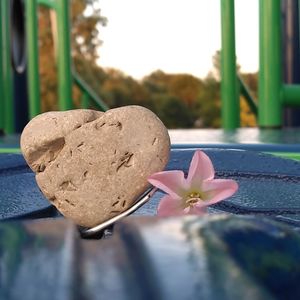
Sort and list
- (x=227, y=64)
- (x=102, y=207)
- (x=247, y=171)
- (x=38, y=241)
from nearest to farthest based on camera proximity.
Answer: (x=38, y=241)
(x=102, y=207)
(x=247, y=171)
(x=227, y=64)

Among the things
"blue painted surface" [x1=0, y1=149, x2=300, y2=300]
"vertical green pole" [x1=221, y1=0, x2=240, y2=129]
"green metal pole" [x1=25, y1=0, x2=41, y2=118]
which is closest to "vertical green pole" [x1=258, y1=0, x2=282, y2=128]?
"vertical green pole" [x1=221, y1=0, x2=240, y2=129]

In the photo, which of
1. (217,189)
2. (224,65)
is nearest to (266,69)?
(224,65)

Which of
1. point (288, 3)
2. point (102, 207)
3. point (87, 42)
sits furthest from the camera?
point (87, 42)

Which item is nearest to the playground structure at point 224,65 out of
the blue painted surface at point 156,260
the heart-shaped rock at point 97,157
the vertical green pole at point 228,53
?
the vertical green pole at point 228,53

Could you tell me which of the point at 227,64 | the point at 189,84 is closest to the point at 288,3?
the point at 227,64

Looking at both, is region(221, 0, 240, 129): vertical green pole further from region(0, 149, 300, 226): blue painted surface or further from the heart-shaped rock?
the heart-shaped rock

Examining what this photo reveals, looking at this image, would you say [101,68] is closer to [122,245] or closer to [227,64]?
[227,64]

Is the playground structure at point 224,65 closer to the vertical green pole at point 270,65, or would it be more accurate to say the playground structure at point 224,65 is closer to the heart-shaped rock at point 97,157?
the vertical green pole at point 270,65
